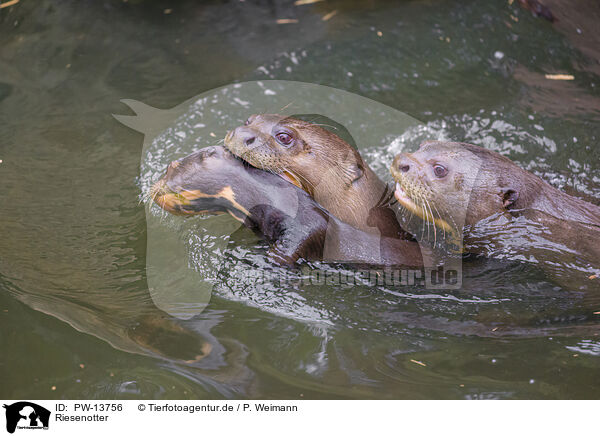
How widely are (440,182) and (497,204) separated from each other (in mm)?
277

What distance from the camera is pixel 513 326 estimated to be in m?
2.61

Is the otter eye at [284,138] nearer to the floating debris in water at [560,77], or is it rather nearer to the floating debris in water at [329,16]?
the floating debris in water at [560,77]

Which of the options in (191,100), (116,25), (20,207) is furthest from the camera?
(116,25)

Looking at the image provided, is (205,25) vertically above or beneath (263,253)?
above

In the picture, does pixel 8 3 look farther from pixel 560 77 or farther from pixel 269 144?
pixel 560 77

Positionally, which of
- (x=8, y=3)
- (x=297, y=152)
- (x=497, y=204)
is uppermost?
(x=8, y=3)

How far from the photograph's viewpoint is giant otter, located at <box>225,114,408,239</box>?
2801 mm

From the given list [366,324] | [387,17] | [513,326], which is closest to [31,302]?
[366,324]

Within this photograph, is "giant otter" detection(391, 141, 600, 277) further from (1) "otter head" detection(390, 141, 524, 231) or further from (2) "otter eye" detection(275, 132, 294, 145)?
(2) "otter eye" detection(275, 132, 294, 145)

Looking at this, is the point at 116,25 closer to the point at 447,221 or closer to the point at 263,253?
the point at 263,253

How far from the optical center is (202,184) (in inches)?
107

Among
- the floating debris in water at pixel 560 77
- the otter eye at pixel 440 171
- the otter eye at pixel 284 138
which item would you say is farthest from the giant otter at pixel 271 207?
the floating debris in water at pixel 560 77
